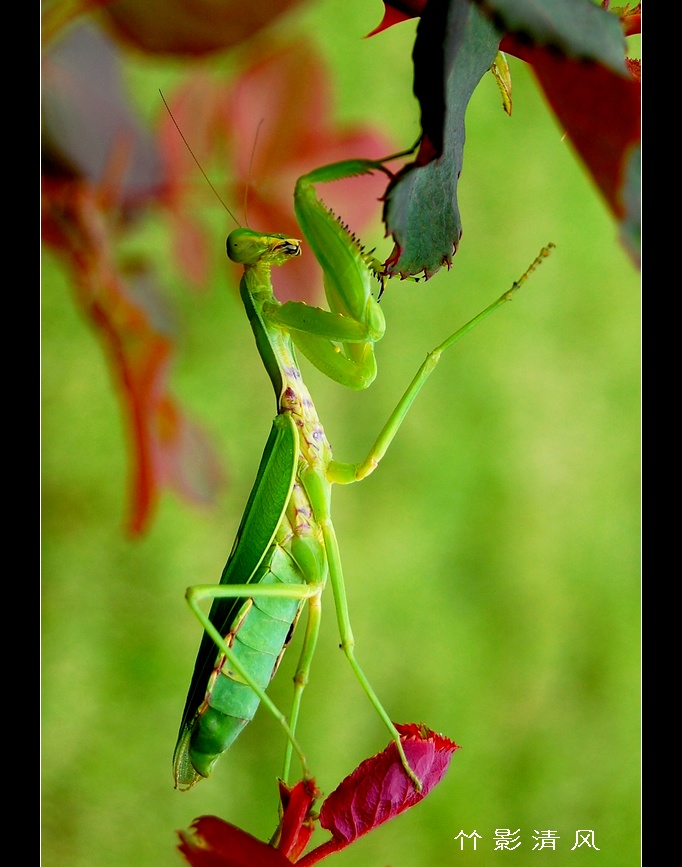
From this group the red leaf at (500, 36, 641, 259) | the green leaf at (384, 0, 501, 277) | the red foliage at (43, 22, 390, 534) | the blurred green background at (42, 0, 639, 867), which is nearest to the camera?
the green leaf at (384, 0, 501, 277)

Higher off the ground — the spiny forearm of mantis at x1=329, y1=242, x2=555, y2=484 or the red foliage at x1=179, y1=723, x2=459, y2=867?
the spiny forearm of mantis at x1=329, y1=242, x2=555, y2=484

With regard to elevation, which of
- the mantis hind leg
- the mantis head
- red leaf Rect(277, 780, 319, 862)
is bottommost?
red leaf Rect(277, 780, 319, 862)

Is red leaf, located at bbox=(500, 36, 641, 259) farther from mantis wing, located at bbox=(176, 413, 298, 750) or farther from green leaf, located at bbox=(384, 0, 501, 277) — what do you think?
mantis wing, located at bbox=(176, 413, 298, 750)

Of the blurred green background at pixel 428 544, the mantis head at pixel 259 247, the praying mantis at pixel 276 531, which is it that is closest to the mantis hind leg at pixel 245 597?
the praying mantis at pixel 276 531

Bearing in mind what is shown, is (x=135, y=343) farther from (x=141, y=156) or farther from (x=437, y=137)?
(x=437, y=137)

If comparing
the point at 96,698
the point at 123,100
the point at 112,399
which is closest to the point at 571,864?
the point at 96,698

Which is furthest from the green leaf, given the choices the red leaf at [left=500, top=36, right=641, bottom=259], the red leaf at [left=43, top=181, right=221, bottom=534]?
the red leaf at [left=43, top=181, right=221, bottom=534]

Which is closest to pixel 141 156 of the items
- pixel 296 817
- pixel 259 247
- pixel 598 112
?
pixel 259 247
